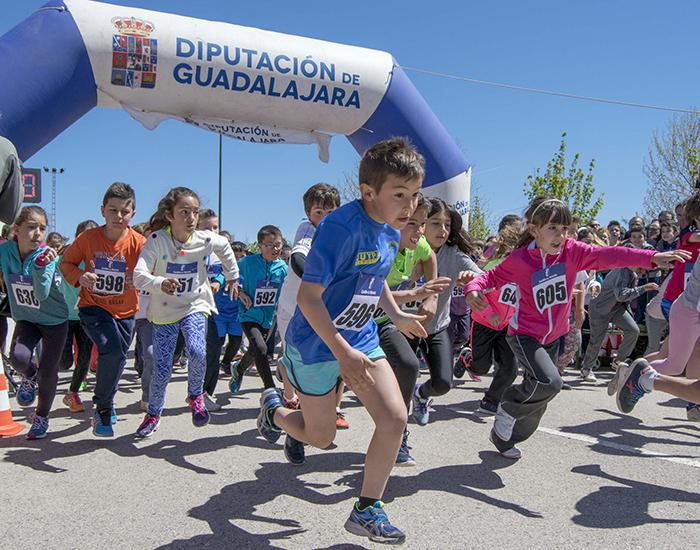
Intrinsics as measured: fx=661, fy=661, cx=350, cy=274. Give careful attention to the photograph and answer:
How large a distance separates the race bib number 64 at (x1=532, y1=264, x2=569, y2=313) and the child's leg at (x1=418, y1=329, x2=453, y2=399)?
0.82 meters

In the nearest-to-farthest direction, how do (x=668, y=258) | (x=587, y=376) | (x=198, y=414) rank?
1. (x=668, y=258)
2. (x=198, y=414)
3. (x=587, y=376)

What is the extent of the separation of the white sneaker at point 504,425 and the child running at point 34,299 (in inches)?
137

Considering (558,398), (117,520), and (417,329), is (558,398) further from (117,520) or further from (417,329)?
(117,520)

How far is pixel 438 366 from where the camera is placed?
16.3ft

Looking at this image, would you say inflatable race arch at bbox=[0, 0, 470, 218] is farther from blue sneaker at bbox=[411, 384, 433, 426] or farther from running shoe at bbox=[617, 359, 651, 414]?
running shoe at bbox=[617, 359, 651, 414]

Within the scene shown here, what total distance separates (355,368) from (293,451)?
167 centimetres

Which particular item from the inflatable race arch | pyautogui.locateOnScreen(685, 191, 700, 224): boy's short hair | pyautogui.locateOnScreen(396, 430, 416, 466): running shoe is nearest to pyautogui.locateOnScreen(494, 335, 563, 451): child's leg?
pyautogui.locateOnScreen(396, 430, 416, 466): running shoe

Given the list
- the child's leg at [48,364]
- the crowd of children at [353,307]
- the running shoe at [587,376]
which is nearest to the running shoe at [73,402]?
the crowd of children at [353,307]

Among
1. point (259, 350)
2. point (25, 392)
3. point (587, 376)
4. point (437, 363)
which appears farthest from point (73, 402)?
point (587, 376)

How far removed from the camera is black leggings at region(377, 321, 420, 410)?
14.0ft

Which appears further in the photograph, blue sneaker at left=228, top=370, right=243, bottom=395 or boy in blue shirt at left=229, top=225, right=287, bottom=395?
blue sneaker at left=228, top=370, right=243, bottom=395

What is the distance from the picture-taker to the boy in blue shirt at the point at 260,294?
6.62 meters

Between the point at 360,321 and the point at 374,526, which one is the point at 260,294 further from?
the point at 374,526

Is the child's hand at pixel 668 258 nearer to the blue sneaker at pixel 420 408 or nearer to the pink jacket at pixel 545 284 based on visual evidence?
the pink jacket at pixel 545 284
